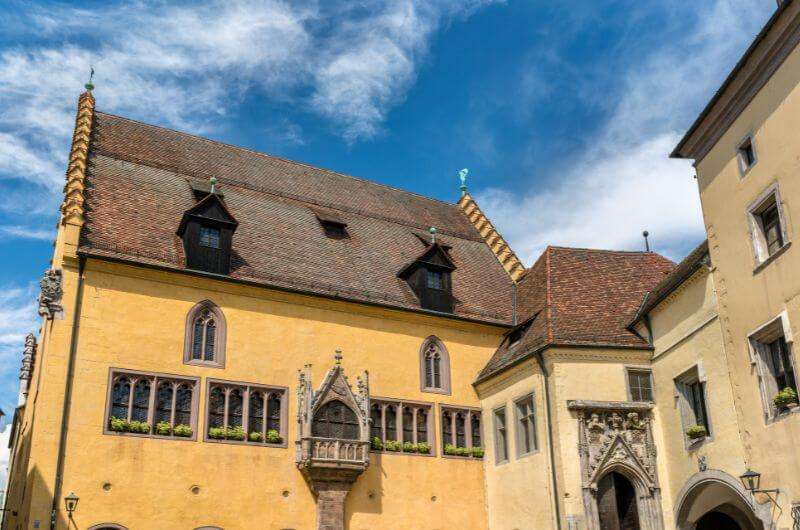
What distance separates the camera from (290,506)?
21.2 metres

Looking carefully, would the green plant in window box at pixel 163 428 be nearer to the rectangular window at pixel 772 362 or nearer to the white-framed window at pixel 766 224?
the rectangular window at pixel 772 362

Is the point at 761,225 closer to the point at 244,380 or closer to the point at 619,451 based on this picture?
the point at 619,451

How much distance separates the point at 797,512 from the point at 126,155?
830 inches

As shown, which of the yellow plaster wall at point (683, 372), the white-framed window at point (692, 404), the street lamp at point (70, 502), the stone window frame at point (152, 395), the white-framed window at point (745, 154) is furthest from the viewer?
the stone window frame at point (152, 395)

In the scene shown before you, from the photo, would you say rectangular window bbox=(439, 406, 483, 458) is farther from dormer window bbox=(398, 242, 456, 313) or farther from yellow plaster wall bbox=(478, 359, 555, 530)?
dormer window bbox=(398, 242, 456, 313)

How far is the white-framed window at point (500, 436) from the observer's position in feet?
78.5

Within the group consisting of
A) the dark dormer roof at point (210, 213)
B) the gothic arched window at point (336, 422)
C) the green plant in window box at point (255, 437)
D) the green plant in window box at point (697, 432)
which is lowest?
the green plant in window box at point (697, 432)

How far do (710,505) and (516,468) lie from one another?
5327 mm

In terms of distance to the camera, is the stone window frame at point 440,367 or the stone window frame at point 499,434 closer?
the stone window frame at point 499,434

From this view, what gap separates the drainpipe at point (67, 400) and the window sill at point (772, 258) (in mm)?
15637

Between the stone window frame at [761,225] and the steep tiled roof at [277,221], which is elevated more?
the steep tiled roof at [277,221]

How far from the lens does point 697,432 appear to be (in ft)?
62.6

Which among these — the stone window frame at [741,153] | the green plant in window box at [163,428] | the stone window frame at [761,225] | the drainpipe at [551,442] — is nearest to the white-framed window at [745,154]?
the stone window frame at [741,153]

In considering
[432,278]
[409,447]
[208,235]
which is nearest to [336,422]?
[409,447]
